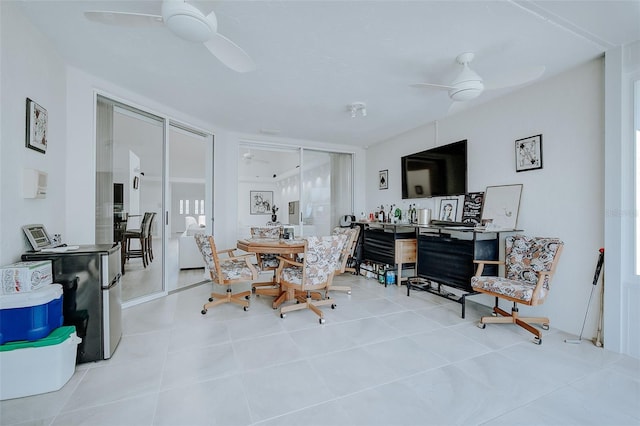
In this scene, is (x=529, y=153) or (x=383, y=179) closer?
(x=529, y=153)

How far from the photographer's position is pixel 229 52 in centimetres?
187

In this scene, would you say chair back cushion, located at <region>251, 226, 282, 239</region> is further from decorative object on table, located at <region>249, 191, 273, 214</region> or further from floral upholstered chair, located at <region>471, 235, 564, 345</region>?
decorative object on table, located at <region>249, 191, 273, 214</region>

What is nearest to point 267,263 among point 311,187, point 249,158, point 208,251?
point 208,251

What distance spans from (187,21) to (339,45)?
122cm

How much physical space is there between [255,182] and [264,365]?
593cm

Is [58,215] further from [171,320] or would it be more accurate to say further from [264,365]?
[264,365]

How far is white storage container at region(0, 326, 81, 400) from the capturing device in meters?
1.65

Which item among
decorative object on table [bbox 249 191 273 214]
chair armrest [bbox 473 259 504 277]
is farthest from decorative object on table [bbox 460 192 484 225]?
decorative object on table [bbox 249 191 273 214]

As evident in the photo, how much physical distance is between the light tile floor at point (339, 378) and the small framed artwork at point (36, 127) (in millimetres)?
1750

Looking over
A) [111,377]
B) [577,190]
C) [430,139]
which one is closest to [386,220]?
[430,139]

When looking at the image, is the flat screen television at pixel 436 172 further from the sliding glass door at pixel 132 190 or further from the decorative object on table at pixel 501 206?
the sliding glass door at pixel 132 190

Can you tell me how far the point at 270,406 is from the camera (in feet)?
5.42

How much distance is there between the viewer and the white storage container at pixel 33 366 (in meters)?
1.65

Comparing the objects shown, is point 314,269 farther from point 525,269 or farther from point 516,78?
point 516,78
